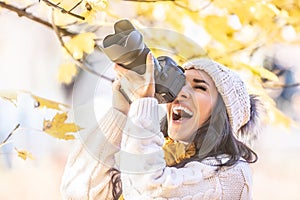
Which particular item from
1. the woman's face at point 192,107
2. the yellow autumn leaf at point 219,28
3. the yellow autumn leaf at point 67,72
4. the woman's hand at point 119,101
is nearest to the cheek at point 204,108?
the woman's face at point 192,107

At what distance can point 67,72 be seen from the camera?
1187 millimetres

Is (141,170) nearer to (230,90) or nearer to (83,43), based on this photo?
(230,90)

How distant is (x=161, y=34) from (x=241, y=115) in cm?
20

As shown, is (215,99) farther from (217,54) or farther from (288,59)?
(288,59)

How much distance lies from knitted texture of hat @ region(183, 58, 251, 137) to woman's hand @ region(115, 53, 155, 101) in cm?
11

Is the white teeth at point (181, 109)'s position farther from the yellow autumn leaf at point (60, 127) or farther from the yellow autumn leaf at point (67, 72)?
the yellow autumn leaf at point (67, 72)

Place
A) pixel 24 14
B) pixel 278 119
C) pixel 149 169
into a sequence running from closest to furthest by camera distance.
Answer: pixel 149 169 < pixel 24 14 < pixel 278 119

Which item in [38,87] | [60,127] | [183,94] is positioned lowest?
[38,87]

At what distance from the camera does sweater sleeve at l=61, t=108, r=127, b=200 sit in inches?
32.2

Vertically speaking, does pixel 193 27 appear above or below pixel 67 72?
above

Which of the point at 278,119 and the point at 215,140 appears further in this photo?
the point at 278,119

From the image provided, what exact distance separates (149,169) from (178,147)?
0.39 ft

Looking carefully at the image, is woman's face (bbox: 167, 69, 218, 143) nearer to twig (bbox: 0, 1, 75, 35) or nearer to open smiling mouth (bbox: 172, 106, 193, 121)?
open smiling mouth (bbox: 172, 106, 193, 121)

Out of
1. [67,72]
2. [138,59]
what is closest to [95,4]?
[138,59]
